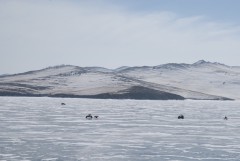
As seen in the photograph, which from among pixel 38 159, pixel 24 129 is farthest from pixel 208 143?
pixel 24 129

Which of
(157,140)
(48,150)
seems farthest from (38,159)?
(157,140)

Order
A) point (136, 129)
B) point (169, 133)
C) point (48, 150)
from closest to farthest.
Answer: point (48, 150)
point (169, 133)
point (136, 129)

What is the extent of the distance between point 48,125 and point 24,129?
6.87m

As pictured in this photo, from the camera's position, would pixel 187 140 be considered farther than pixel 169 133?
No

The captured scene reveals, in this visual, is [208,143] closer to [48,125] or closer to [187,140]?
[187,140]

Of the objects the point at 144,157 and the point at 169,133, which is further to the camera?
the point at 169,133

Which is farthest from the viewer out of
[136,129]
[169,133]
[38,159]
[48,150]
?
[136,129]

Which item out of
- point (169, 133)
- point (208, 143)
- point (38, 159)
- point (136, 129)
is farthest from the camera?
point (136, 129)

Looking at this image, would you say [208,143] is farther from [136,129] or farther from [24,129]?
[24,129]

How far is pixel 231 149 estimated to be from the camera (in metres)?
44.5

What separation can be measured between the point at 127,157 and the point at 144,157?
55.4 inches

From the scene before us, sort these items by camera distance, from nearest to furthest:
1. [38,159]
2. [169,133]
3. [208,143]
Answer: [38,159] → [208,143] → [169,133]

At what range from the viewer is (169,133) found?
58.6 metres

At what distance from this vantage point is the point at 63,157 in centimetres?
3856
